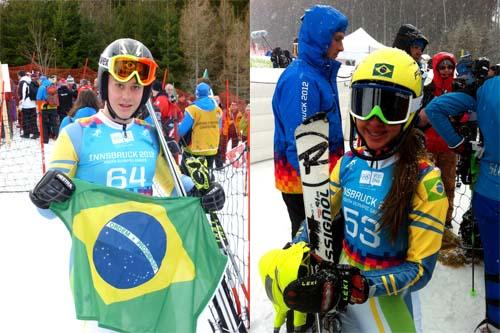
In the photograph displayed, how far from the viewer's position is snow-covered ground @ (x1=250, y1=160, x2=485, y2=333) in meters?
2.30

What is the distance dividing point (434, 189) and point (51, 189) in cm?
158

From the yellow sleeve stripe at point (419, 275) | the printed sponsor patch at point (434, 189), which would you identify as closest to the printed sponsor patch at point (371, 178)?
the printed sponsor patch at point (434, 189)

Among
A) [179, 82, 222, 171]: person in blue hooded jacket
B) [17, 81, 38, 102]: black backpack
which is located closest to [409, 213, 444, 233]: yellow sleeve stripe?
[179, 82, 222, 171]: person in blue hooded jacket

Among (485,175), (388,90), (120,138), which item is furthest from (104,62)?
(485,175)

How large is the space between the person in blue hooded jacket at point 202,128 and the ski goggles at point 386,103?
90.8 inches

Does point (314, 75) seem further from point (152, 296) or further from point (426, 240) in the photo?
point (152, 296)

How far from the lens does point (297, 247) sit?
1573 millimetres

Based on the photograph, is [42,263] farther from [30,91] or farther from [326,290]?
[326,290]

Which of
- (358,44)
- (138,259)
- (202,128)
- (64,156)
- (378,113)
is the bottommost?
(138,259)

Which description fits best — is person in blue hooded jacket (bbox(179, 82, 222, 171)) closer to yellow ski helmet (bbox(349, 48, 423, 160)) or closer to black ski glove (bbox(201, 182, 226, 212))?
black ski glove (bbox(201, 182, 226, 212))

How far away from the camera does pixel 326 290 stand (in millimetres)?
1371

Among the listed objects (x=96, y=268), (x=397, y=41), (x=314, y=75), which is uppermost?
(x=397, y=41)

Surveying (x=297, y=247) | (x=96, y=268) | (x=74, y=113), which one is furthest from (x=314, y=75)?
(x=74, y=113)

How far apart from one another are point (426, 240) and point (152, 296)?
1399mm
